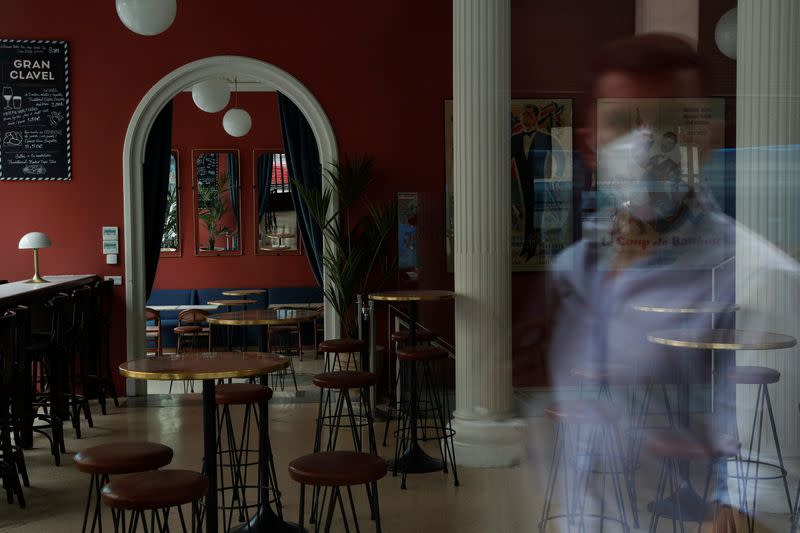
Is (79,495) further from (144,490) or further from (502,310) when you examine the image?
(502,310)

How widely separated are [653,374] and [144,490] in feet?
10.8

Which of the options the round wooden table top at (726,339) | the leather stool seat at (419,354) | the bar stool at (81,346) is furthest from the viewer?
the bar stool at (81,346)

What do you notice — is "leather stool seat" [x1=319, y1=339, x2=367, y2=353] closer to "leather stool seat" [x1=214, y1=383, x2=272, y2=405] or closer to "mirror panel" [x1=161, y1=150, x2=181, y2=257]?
"leather stool seat" [x1=214, y1=383, x2=272, y2=405]

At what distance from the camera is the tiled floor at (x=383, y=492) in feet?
12.4

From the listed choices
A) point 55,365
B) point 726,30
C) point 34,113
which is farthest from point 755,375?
point 34,113

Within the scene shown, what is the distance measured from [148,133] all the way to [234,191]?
4.03 metres

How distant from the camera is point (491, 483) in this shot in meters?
4.36

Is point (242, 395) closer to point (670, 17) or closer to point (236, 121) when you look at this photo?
point (670, 17)

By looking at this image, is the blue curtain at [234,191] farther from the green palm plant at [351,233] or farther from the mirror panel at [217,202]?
the green palm plant at [351,233]

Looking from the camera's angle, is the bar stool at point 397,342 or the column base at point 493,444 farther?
the bar stool at point 397,342

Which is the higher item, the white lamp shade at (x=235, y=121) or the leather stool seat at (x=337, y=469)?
the white lamp shade at (x=235, y=121)

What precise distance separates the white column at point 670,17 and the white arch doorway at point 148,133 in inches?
128

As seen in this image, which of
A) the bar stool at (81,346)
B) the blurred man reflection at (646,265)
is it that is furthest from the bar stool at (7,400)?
the blurred man reflection at (646,265)

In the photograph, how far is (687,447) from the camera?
3.10 metres
